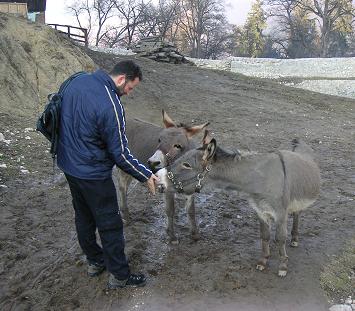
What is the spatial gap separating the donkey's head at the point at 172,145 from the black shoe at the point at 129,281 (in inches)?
47.5

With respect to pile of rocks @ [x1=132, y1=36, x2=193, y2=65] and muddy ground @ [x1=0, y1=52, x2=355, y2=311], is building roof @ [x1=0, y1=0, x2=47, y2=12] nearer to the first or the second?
pile of rocks @ [x1=132, y1=36, x2=193, y2=65]

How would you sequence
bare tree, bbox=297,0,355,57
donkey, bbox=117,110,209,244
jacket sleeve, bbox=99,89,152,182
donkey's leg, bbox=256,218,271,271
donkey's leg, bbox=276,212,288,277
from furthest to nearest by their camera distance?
bare tree, bbox=297,0,355,57
donkey, bbox=117,110,209,244
donkey's leg, bbox=256,218,271,271
donkey's leg, bbox=276,212,288,277
jacket sleeve, bbox=99,89,152,182

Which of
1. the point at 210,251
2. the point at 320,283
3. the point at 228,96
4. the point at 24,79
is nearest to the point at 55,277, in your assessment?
the point at 210,251

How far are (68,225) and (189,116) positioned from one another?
10149mm

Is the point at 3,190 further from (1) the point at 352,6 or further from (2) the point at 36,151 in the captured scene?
(1) the point at 352,6

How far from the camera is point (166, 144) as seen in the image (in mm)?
5555

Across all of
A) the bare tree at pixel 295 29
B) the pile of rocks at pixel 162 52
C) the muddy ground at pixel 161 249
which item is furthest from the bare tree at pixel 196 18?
the muddy ground at pixel 161 249

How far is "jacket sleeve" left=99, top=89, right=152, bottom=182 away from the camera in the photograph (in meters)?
4.11

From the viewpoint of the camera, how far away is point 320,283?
520 cm

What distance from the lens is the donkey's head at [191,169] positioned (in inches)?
195

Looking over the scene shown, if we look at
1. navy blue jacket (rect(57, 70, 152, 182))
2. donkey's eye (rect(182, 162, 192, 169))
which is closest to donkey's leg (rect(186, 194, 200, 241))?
donkey's eye (rect(182, 162, 192, 169))

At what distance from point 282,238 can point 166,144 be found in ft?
5.68

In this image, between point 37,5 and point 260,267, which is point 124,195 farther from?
point 37,5

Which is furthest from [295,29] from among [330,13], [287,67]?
[287,67]
